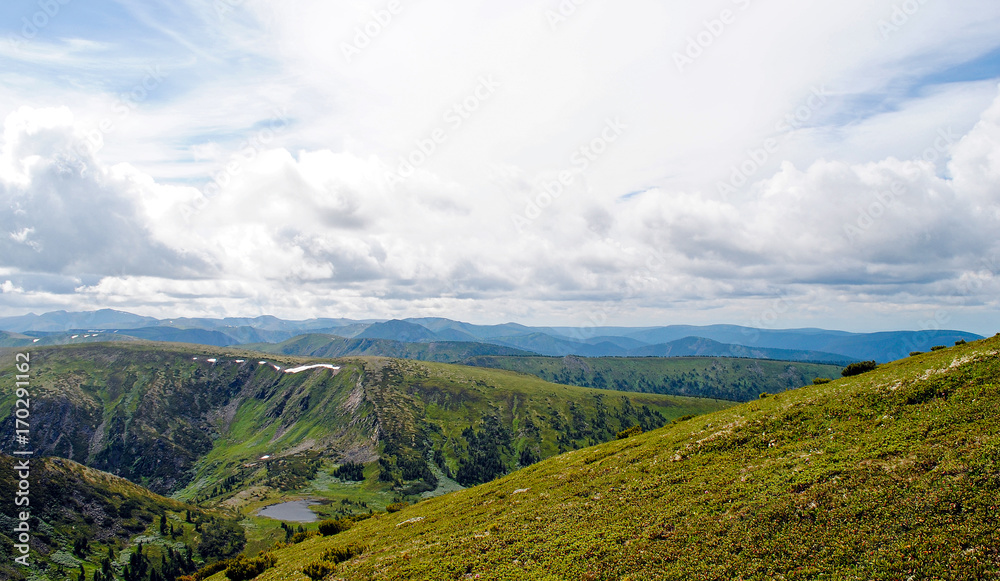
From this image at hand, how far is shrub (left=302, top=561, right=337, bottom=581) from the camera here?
37125 mm

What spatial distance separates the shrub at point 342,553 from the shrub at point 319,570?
1850 millimetres

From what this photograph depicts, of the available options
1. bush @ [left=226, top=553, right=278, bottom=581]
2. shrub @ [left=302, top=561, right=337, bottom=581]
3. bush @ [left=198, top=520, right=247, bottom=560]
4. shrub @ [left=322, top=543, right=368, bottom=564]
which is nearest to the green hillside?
bush @ [left=198, top=520, right=247, bottom=560]

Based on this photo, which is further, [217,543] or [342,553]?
[217,543]

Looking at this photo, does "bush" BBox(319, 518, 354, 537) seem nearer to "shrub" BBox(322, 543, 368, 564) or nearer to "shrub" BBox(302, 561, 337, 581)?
"shrub" BBox(322, 543, 368, 564)

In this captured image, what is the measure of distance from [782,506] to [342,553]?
38.7 m

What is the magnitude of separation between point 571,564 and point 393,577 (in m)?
13.7

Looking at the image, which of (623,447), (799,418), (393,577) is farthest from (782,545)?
(623,447)

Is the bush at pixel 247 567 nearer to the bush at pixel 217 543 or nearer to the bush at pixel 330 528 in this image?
the bush at pixel 330 528

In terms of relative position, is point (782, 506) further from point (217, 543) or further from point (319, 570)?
point (217, 543)

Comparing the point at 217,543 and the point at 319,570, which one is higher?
the point at 319,570

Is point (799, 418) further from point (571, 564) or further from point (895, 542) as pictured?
point (571, 564)

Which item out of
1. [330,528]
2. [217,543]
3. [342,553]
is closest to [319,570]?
[342,553]

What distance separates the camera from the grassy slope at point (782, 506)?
20.1 m

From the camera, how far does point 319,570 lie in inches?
1471
